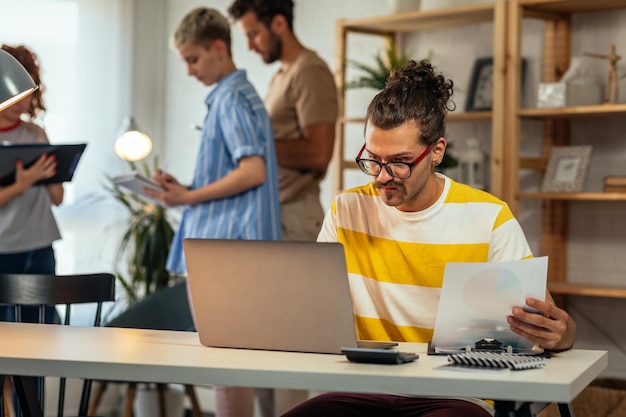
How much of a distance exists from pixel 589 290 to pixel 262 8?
5.45 ft

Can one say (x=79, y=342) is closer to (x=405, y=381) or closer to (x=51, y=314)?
(x=405, y=381)

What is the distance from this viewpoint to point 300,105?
12.9ft

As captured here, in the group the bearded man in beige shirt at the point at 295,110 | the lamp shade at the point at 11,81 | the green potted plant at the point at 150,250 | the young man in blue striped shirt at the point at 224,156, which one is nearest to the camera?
the lamp shade at the point at 11,81

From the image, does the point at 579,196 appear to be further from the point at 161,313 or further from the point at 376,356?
the point at 376,356

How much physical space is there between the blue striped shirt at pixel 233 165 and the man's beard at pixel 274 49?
38 centimetres

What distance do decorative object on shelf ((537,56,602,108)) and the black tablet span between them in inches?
72.8

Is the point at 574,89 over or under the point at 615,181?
over

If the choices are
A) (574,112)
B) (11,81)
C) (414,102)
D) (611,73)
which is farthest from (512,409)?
(611,73)

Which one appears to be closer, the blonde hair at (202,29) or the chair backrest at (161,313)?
the blonde hair at (202,29)

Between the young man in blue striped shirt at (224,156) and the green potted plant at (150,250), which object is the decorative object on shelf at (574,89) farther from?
the green potted plant at (150,250)

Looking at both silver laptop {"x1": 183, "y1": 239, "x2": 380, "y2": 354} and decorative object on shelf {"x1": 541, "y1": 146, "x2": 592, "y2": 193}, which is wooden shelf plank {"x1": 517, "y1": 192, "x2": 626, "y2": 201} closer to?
decorative object on shelf {"x1": 541, "y1": 146, "x2": 592, "y2": 193}

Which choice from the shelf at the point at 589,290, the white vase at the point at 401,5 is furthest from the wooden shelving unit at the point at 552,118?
the white vase at the point at 401,5

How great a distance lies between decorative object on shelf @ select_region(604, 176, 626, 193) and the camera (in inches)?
155

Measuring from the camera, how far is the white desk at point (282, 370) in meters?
1.65
